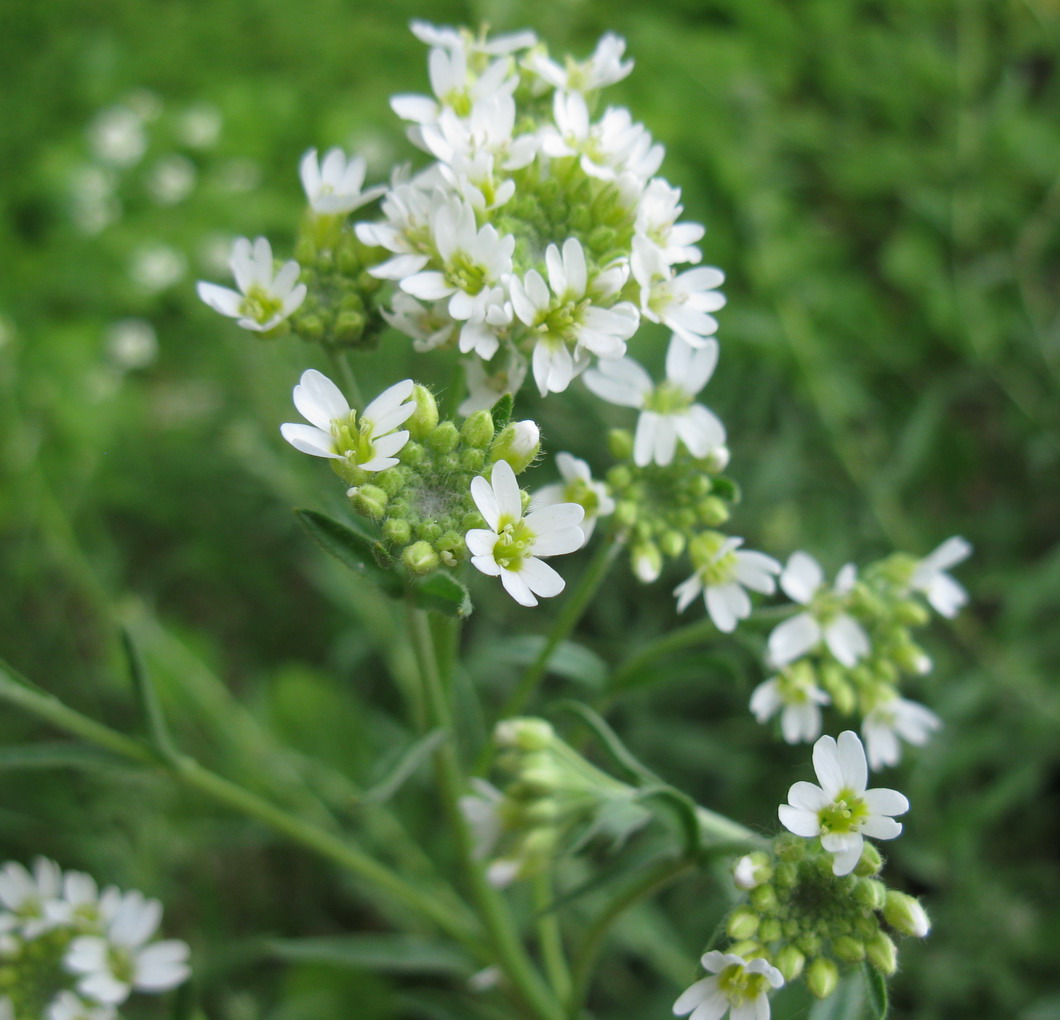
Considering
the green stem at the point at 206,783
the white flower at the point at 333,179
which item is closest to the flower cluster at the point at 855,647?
the green stem at the point at 206,783

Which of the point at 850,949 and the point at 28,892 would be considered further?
the point at 28,892

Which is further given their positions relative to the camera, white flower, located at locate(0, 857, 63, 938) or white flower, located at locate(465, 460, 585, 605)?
white flower, located at locate(0, 857, 63, 938)

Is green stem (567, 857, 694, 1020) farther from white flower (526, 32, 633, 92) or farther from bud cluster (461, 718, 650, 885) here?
white flower (526, 32, 633, 92)

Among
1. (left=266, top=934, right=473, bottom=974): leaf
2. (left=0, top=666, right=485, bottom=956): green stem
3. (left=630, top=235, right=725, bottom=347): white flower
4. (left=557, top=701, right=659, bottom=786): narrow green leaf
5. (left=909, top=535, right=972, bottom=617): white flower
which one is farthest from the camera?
(left=266, top=934, right=473, bottom=974): leaf

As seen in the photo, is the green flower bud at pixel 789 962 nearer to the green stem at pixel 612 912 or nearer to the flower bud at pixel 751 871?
the flower bud at pixel 751 871

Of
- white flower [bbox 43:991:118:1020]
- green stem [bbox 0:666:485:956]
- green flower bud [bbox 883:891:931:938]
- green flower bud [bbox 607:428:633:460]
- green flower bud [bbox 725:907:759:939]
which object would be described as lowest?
white flower [bbox 43:991:118:1020]

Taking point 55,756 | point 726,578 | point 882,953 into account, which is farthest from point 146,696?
point 882,953

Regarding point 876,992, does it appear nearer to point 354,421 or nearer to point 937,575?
point 937,575

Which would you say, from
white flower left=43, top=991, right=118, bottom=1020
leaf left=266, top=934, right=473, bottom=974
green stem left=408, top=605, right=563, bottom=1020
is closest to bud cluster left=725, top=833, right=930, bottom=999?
green stem left=408, top=605, right=563, bottom=1020
